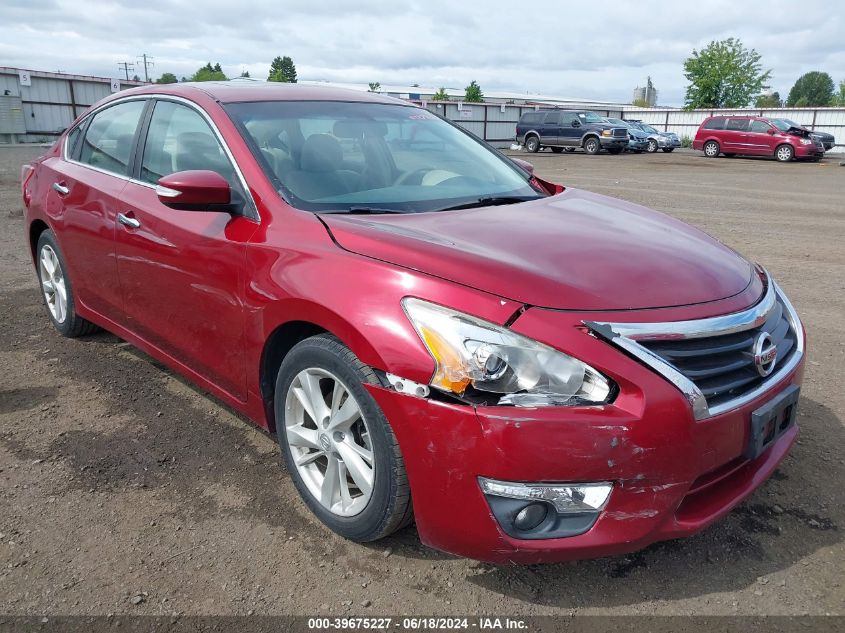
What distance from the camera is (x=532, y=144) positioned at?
105ft

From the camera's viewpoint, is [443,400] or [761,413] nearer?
[443,400]

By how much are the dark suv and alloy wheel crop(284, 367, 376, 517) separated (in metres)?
29.5

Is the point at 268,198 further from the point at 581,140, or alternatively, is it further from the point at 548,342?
the point at 581,140

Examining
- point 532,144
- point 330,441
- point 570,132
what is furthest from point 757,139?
point 330,441

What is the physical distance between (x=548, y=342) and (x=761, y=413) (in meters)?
0.81

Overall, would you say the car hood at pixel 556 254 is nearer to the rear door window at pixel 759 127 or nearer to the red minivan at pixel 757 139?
the red minivan at pixel 757 139

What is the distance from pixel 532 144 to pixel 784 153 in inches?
400

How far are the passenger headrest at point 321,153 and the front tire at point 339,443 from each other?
3.00 ft

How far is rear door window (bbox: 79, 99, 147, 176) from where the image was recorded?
3.85 metres

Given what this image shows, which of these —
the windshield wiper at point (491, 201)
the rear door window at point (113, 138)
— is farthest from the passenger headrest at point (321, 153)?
the rear door window at point (113, 138)

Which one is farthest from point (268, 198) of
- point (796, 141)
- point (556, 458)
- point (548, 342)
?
point (796, 141)

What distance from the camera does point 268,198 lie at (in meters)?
2.86

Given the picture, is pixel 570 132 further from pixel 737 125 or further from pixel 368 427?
pixel 368 427

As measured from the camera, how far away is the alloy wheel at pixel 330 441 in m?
2.47
